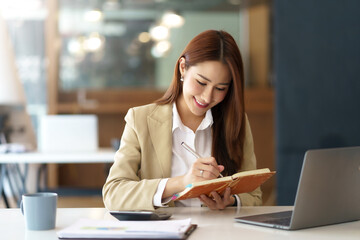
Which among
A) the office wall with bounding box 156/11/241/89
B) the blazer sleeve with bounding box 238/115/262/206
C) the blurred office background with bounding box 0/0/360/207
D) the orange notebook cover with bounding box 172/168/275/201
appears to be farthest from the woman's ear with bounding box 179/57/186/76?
the office wall with bounding box 156/11/241/89

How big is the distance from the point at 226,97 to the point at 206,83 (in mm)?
183

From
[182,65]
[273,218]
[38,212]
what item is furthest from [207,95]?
[38,212]

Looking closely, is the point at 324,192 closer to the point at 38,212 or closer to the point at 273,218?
the point at 273,218

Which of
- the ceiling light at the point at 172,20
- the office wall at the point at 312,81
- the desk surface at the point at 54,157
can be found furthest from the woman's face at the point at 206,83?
the ceiling light at the point at 172,20

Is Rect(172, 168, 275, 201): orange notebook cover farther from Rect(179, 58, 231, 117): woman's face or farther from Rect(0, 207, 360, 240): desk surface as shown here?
Rect(179, 58, 231, 117): woman's face

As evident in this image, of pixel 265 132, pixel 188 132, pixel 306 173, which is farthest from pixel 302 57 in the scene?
pixel 265 132

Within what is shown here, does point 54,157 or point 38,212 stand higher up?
point 38,212

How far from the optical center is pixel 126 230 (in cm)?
127

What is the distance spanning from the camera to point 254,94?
7.04m

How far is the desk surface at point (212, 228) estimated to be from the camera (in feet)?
4.46

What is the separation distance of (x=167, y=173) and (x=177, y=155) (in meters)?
0.09

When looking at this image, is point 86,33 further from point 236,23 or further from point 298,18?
point 298,18

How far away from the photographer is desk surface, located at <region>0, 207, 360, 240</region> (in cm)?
136

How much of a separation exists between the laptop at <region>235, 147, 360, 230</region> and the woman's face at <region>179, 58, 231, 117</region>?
20.0 inches
